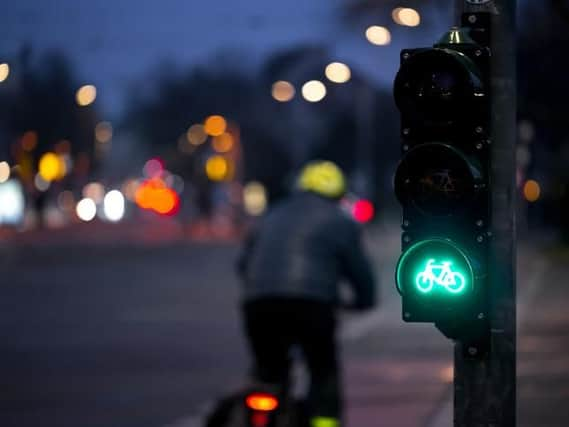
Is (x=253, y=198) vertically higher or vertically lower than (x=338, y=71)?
lower

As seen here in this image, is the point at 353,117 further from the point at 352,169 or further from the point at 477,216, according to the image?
the point at 477,216

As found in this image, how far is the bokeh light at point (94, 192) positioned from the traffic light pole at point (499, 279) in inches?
4010

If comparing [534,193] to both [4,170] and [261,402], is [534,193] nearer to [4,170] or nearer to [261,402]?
[4,170]

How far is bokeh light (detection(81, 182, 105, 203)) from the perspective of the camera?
109 m

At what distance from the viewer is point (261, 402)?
7332 millimetres

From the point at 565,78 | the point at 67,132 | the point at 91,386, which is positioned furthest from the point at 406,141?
the point at 67,132

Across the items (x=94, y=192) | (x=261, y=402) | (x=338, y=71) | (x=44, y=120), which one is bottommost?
(x=94, y=192)

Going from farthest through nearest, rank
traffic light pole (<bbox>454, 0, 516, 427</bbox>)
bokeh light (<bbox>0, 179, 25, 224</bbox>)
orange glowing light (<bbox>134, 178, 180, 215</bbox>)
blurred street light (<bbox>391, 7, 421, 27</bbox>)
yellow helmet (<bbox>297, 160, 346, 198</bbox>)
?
orange glowing light (<bbox>134, 178, 180, 215</bbox>) < bokeh light (<bbox>0, 179, 25, 224</bbox>) < blurred street light (<bbox>391, 7, 421, 27</bbox>) < yellow helmet (<bbox>297, 160, 346, 198</bbox>) < traffic light pole (<bbox>454, 0, 516, 427</bbox>)

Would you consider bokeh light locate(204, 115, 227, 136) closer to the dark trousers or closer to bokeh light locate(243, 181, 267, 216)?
bokeh light locate(243, 181, 267, 216)

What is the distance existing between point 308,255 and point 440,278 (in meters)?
2.51

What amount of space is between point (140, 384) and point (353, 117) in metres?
70.2

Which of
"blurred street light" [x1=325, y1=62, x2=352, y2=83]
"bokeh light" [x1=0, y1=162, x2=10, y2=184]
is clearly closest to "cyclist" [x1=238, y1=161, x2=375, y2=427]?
"blurred street light" [x1=325, y1=62, x2=352, y2=83]

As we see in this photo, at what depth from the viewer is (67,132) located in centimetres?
9088

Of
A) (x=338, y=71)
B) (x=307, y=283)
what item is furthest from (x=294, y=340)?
(x=338, y=71)
